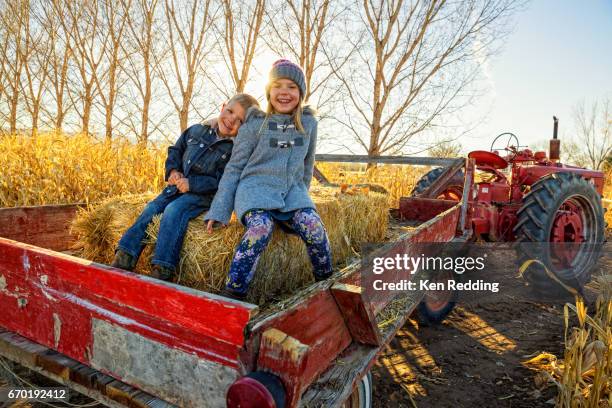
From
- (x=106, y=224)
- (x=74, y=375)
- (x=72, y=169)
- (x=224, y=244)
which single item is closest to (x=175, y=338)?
(x=74, y=375)

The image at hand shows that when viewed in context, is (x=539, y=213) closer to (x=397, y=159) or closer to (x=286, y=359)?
(x=397, y=159)

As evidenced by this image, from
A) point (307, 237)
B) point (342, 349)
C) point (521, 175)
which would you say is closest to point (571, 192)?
point (521, 175)

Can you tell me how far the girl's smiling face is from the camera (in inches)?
86.9

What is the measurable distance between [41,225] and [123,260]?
1.04 meters

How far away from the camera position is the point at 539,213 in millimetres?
3920

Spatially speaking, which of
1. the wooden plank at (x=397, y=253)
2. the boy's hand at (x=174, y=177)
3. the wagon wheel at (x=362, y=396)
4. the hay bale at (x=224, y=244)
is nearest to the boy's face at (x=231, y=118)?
the boy's hand at (x=174, y=177)

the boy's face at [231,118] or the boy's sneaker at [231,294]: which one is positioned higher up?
the boy's face at [231,118]

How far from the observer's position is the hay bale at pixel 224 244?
2006mm

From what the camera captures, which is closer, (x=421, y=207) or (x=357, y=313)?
(x=357, y=313)

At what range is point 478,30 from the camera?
7.57 m

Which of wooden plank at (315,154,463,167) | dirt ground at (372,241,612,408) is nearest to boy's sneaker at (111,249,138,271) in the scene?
dirt ground at (372,241,612,408)

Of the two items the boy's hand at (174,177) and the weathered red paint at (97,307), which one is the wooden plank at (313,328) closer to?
the weathered red paint at (97,307)

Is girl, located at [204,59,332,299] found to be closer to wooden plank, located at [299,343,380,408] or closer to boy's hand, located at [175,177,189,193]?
boy's hand, located at [175,177,189,193]

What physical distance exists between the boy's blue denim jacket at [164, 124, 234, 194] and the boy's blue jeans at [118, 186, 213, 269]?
87 mm
